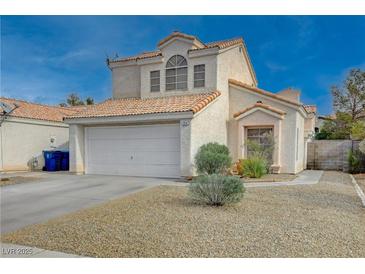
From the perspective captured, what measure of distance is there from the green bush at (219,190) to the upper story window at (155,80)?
10.6m

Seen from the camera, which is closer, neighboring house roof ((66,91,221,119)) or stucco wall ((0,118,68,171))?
neighboring house roof ((66,91,221,119))

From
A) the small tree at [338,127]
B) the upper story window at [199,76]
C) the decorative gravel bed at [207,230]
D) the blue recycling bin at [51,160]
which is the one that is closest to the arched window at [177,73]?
the upper story window at [199,76]

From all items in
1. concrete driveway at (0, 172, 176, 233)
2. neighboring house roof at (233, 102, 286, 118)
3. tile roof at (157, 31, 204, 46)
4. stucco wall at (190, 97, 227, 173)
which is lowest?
concrete driveway at (0, 172, 176, 233)

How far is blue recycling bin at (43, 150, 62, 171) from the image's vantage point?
18.2 metres

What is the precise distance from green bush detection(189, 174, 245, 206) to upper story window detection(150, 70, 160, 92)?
34.7 ft

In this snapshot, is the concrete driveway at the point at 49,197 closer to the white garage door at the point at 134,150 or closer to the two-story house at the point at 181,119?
the white garage door at the point at 134,150

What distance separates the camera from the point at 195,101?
13891 mm

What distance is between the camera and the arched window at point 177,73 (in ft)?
52.7

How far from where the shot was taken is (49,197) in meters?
9.03

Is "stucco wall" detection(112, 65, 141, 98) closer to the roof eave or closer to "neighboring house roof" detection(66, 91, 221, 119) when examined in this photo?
"neighboring house roof" detection(66, 91, 221, 119)

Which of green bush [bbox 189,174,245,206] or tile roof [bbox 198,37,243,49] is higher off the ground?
tile roof [bbox 198,37,243,49]

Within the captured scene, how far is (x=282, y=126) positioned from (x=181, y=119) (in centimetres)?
610

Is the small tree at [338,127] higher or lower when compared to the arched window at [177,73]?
lower

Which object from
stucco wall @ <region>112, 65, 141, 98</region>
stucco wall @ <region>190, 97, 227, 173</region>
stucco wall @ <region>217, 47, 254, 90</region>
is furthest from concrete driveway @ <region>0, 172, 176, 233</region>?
stucco wall @ <region>112, 65, 141, 98</region>
